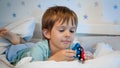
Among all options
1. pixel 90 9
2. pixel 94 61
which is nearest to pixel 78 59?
pixel 94 61

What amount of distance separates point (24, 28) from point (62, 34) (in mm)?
537

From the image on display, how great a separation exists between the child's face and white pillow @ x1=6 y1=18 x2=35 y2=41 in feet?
1.53

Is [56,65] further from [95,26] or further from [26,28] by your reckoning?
[95,26]

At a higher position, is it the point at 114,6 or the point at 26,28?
the point at 114,6

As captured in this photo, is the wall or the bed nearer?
the bed

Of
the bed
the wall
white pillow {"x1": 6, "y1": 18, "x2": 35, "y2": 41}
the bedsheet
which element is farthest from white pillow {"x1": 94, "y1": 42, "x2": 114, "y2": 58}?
white pillow {"x1": 6, "y1": 18, "x2": 35, "y2": 41}

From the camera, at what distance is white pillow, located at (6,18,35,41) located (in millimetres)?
1332

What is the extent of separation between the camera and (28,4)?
5.08ft

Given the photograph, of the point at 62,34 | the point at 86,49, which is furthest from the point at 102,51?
the point at 86,49

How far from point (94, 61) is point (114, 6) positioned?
897 millimetres

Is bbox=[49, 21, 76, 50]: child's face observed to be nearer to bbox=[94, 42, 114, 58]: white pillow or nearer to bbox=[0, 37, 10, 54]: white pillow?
bbox=[94, 42, 114, 58]: white pillow

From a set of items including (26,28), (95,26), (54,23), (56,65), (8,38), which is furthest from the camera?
(95,26)

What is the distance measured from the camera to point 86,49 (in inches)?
55.0

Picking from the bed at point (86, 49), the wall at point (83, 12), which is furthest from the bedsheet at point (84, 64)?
the wall at point (83, 12)
